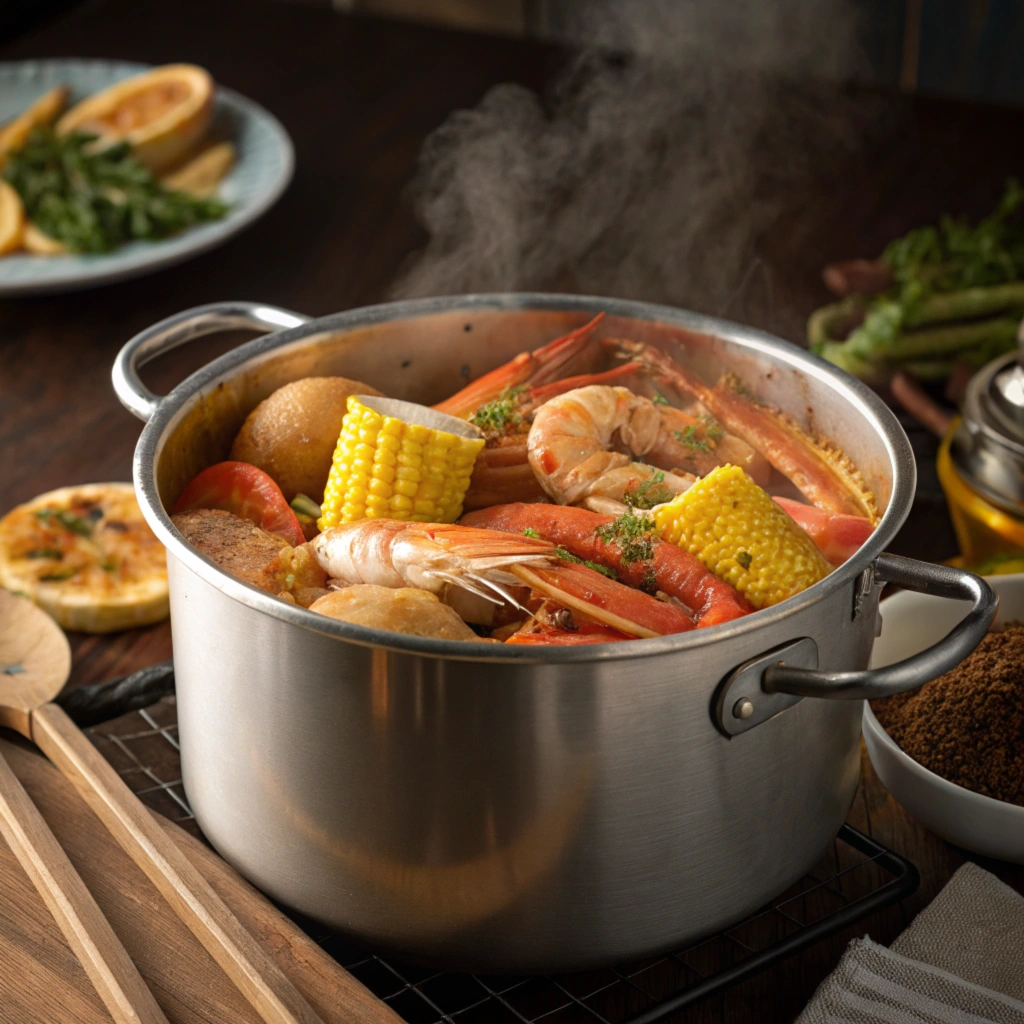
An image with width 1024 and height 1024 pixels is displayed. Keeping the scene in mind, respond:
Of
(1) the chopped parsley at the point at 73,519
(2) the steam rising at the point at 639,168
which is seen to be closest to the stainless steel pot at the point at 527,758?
(1) the chopped parsley at the point at 73,519

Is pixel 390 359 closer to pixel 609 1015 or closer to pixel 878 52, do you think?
pixel 609 1015

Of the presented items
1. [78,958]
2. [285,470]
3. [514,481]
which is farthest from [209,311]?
[78,958]

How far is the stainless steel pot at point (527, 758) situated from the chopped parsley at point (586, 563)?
0.30m

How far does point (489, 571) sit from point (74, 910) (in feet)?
1.90

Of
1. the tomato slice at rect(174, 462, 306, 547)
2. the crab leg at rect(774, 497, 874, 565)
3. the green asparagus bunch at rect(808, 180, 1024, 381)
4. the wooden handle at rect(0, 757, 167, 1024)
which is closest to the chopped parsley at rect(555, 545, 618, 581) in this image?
the crab leg at rect(774, 497, 874, 565)

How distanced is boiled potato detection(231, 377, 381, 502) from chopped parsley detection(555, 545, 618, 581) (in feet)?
1.37

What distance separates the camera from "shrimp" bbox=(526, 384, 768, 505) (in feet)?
5.24

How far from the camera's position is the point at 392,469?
1508 mm

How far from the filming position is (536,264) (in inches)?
118

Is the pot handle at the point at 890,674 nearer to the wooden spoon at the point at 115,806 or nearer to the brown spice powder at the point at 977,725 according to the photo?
the brown spice powder at the point at 977,725

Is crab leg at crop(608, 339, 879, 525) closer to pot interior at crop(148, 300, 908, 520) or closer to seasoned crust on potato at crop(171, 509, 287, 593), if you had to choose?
pot interior at crop(148, 300, 908, 520)

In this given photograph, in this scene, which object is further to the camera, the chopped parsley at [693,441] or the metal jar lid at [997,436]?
the metal jar lid at [997,436]

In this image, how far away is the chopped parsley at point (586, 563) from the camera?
1413 mm

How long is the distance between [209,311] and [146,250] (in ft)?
4.00
